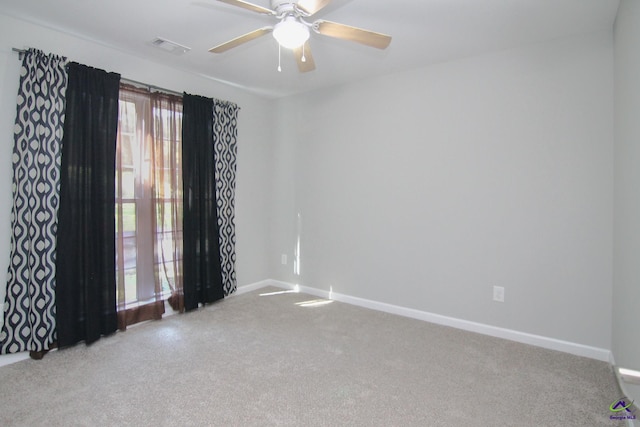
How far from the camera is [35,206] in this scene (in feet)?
7.89

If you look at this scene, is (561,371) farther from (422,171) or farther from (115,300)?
(115,300)

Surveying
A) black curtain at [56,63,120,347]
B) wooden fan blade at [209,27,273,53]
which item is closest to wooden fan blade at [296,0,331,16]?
wooden fan blade at [209,27,273,53]

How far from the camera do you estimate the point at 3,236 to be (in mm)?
2346

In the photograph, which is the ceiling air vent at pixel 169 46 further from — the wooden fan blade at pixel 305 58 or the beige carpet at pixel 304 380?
the beige carpet at pixel 304 380

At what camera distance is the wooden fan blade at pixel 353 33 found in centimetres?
189

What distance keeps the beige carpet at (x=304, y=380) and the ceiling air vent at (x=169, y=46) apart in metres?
2.42

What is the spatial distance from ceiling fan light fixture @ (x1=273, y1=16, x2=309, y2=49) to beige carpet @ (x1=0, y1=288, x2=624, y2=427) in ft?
6.82

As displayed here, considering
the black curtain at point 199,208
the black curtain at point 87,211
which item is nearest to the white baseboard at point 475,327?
the black curtain at point 199,208

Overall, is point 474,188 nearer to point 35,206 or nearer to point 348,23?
point 348,23

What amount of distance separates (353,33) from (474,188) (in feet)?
5.71

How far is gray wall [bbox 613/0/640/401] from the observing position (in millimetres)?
1694

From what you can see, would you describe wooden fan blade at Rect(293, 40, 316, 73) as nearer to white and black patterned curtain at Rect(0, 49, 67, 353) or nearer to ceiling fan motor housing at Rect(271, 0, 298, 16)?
ceiling fan motor housing at Rect(271, 0, 298, 16)

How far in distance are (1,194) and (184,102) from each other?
163 centimetres

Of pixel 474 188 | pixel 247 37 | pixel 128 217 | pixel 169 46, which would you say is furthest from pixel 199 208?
pixel 474 188
